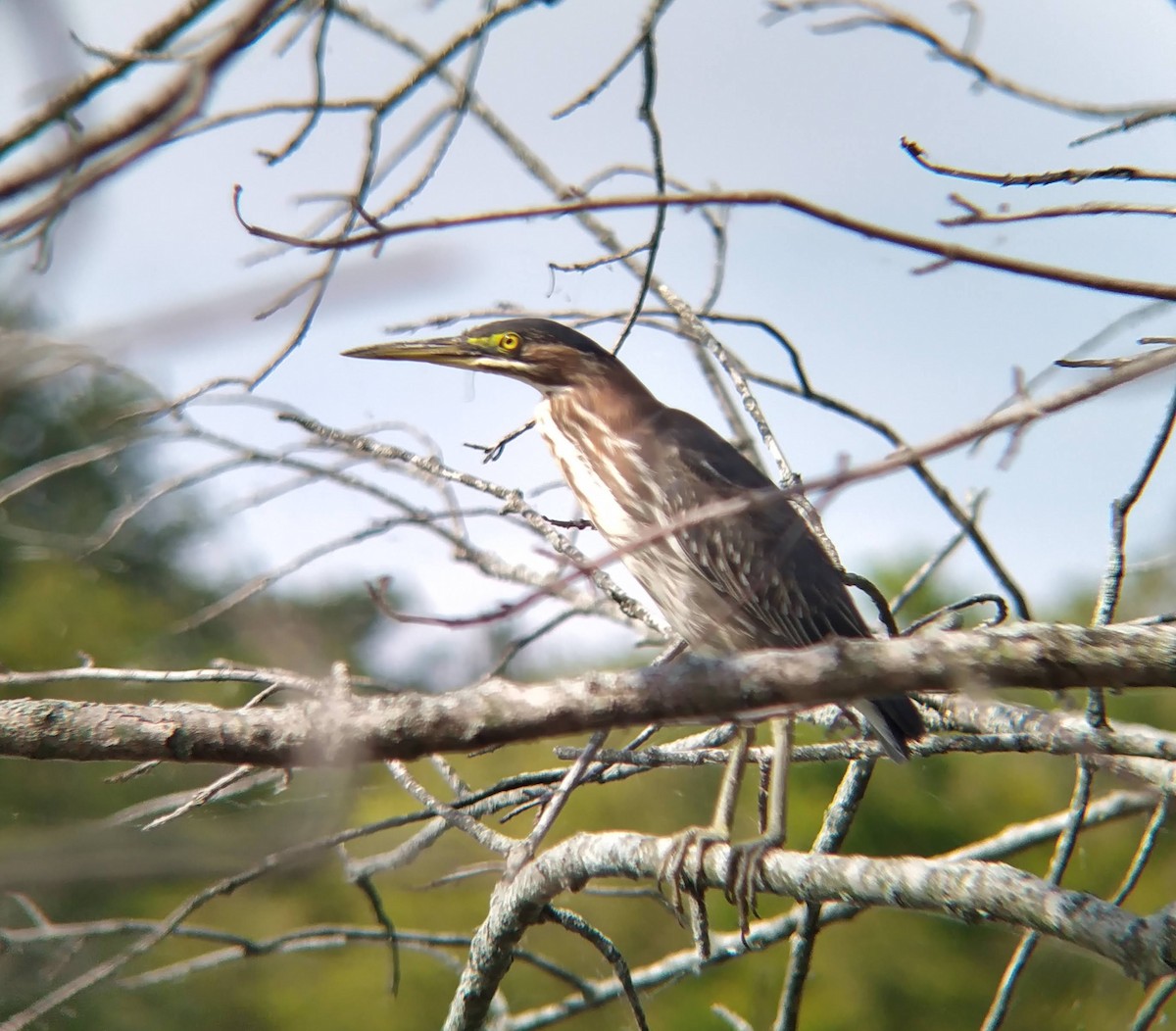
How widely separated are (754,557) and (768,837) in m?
0.96

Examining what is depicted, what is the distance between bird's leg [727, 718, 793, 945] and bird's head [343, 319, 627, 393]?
1.34 metres

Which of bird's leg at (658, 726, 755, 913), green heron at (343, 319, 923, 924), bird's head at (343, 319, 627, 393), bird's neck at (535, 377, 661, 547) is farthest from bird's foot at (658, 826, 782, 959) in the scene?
bird's head at (343, 319, 627, 393)

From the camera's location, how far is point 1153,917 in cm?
116

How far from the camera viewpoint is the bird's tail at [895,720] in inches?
90.4

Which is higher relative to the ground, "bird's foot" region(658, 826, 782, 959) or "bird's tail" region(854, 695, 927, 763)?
"bird's tail" region(854, 695, 927, 763)

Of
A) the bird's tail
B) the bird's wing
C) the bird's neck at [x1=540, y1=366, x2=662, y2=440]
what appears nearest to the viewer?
the bird's tail

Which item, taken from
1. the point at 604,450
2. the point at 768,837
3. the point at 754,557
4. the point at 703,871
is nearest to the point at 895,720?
the point at 768,837

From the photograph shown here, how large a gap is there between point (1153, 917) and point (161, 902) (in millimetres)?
10153

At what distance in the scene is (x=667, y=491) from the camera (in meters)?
2.91

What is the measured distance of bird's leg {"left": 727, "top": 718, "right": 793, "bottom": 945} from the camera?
1.94 metres

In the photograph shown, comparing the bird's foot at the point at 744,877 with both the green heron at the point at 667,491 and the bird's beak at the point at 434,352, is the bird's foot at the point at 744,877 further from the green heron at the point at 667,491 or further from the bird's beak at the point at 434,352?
the bird's beak at the point at 434,352

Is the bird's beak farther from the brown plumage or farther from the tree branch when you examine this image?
the tree branch

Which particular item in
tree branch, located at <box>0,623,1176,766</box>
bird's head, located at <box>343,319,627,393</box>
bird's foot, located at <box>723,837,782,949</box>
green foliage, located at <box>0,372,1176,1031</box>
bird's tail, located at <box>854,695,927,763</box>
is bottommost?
green foliage, located at <box>0,372,1176,1031</box>

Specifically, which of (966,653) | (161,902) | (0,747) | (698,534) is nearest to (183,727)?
(0,747)
